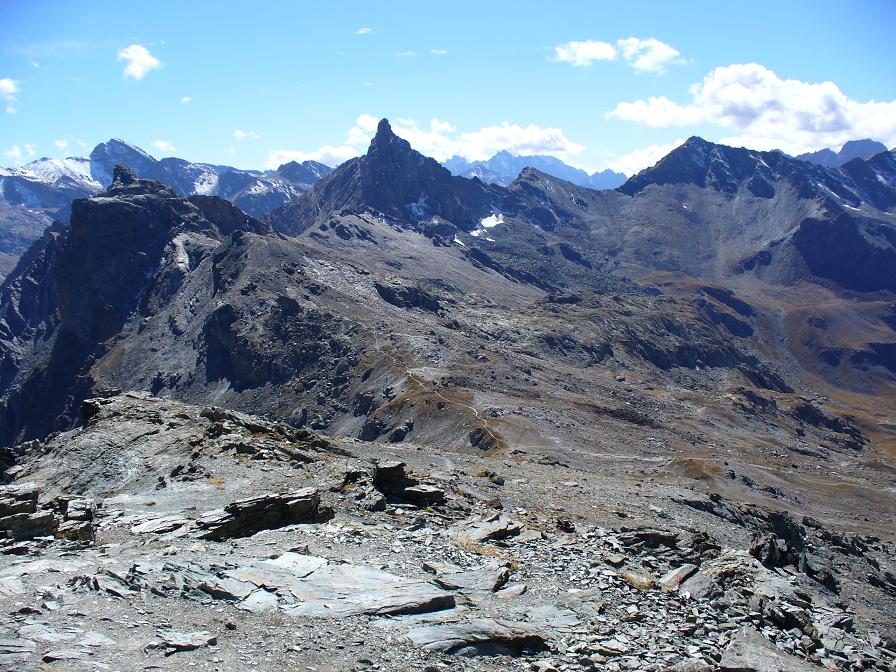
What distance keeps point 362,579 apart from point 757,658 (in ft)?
38.5

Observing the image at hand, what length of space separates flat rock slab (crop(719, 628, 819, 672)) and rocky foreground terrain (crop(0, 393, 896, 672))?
0.24 ft

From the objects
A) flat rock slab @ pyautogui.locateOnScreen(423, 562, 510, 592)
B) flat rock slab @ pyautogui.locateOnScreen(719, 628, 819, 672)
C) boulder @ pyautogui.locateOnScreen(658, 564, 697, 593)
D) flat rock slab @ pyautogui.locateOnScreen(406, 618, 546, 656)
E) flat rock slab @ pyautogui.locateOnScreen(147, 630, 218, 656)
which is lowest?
boulder @ pyautogui.locateOnScreen(658, 564, 697, 593)

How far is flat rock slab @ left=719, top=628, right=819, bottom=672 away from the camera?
1925 centimetres

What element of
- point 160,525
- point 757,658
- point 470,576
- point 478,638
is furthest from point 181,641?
point 757,658

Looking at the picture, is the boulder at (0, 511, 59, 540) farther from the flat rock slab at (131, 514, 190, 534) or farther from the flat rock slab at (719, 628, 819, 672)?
the flat rock slab at (719, 628, 819, 672)

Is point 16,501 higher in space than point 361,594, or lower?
higher

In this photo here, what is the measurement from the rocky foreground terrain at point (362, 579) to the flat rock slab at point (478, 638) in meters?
0.05

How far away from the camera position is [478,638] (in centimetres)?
1908

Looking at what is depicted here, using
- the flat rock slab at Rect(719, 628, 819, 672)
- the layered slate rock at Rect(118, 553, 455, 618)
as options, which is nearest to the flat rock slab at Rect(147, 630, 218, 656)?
the layered slate rock at Rect(118, 553, 455, 618)

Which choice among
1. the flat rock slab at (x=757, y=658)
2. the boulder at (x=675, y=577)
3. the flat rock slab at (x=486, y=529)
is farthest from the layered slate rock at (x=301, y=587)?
the boulder at (x=675, y=577)

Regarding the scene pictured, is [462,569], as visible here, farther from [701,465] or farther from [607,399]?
[607,399]

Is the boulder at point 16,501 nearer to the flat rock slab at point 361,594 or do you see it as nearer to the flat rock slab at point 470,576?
the flat rock slab at point 361,594

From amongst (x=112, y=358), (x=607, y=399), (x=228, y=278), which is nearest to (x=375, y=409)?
(x=607, y=399)

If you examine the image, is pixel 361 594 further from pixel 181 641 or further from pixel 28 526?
pixel 28 526
